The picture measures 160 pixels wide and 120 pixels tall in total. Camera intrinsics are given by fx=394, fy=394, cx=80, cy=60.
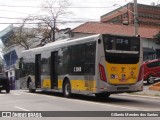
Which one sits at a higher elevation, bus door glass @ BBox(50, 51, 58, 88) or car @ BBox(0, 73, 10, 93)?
bus door glass @ BBox(50, 51, 58, 88)

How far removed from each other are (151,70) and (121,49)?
584 inches

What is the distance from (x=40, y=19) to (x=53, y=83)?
31.4 metres

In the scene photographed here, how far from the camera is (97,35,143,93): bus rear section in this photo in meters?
19.2

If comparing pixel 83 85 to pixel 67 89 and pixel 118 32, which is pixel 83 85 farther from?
pixel 118 32

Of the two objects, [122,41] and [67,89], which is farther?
[67,89]

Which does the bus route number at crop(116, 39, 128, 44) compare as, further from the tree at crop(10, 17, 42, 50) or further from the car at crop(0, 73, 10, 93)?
the tree at crop(10, 17, 42, 50)

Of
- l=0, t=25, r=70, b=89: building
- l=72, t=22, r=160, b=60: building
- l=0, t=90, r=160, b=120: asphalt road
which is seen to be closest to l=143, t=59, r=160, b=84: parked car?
l=0, t=90, r=160, b=120: asphalt road

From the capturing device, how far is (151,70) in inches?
1339

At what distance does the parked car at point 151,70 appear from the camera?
33688 millimetres

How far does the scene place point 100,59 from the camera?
19.2 metres

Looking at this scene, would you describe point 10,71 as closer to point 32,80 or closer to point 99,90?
point 32,80

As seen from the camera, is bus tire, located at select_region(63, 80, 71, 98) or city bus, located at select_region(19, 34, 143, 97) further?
bus tire, located at select_region(63, 80, 71, 98)

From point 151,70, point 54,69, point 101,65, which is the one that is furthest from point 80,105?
point 151,70

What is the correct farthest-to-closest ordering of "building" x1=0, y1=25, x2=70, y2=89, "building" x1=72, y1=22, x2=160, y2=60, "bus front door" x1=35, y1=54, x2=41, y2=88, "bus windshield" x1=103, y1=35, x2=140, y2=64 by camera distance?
"building" x1=0, y1=25, x2=70, y2=89, "building" x1=72, y1=22, x2=160, y2=60, "bus front door" x1=35, y1=54, x2=41, y2=88, "bus windshield" x1=103, y1=35, x2=140, y2=64
